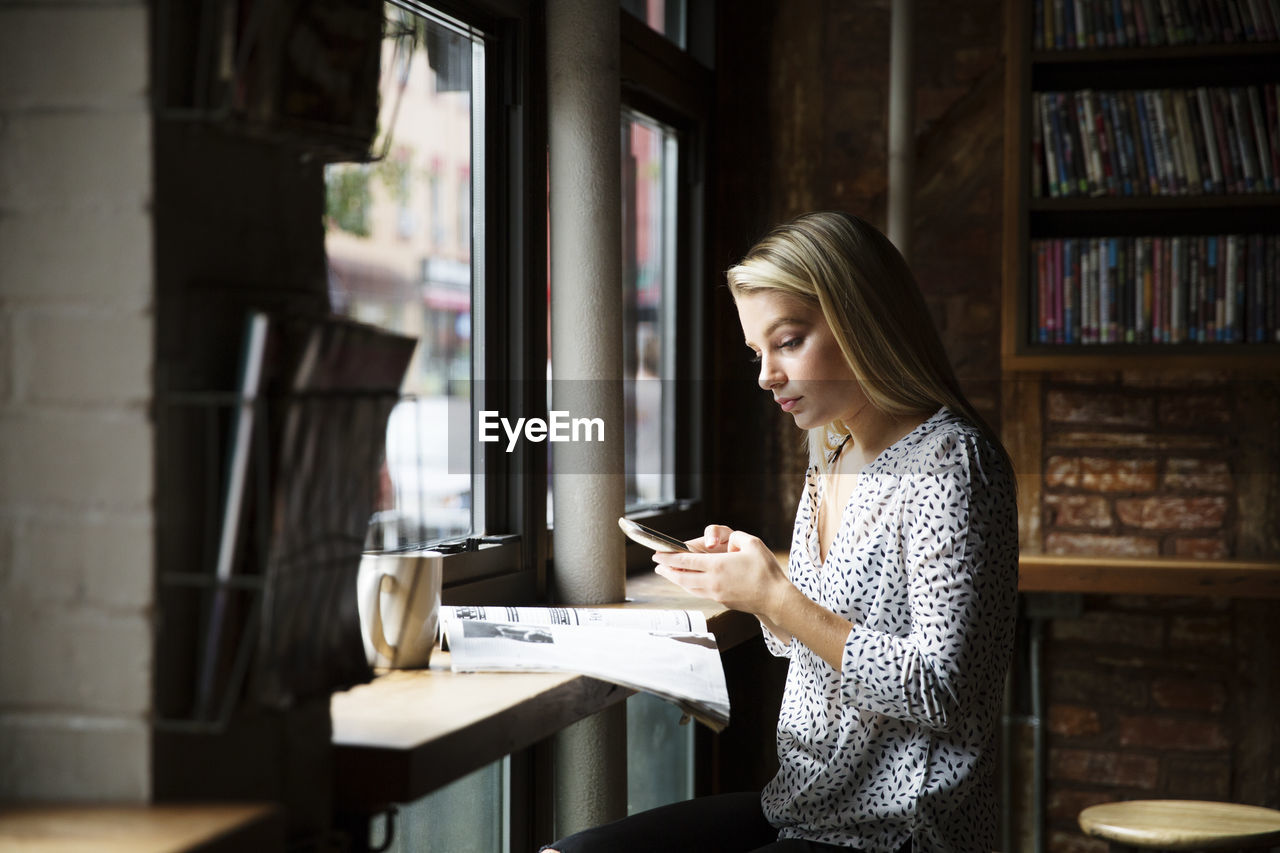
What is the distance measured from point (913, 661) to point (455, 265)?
1056 mm

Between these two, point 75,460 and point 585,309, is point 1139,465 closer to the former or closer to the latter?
point 585,309

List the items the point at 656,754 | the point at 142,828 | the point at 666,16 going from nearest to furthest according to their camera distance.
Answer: the point at 142,828
the point at 656,754
the point at 666,16

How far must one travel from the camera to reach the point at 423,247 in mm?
1982

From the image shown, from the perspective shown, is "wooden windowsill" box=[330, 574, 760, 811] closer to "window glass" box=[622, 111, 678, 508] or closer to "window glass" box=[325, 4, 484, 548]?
"window glass" box=[325, 4, 484, 548]

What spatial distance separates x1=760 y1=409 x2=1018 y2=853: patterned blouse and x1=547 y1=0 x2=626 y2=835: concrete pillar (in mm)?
541

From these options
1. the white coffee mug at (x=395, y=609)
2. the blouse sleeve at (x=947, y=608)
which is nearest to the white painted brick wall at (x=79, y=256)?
the white coffee mug at (x=395, y=609)

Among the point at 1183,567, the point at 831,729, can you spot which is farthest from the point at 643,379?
the point at 831,729

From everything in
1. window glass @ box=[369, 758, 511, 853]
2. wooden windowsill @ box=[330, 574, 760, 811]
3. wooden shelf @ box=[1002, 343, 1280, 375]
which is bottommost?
window glass @ box=[369, 758, 511, 853]

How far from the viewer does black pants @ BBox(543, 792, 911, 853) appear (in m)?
1.60

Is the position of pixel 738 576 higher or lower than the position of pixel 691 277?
lower

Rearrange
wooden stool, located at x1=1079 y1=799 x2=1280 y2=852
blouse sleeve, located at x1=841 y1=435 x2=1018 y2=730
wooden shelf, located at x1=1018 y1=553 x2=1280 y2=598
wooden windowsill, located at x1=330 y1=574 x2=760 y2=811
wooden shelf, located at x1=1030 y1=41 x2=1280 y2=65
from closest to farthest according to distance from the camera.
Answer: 1. wooden windowsill, located at x1=330 y1=574 x2=760 y2=811
2. blouse sleeve, located at x1=841 y1=435 x2=1018 y2=730
3. wooden stool, located at x1=1079 y1=799 x2=1280 y2=852
4. wooden shelf, located at x1=1030 y1=41 x2=1280 y2=65
5. wooden shelf, located at x1=1018 y1=553 x2=1280 y2=598

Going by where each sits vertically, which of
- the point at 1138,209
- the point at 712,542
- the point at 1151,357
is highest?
the point at 1138,209

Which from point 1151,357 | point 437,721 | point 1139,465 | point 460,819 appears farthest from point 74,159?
point 1139,465
